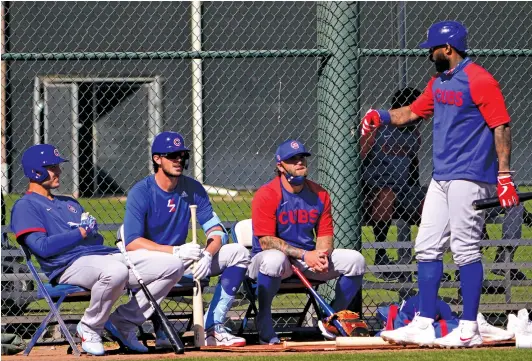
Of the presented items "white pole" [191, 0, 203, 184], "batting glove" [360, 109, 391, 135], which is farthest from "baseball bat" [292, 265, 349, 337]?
"white pole" [191, 0, 203, 184]

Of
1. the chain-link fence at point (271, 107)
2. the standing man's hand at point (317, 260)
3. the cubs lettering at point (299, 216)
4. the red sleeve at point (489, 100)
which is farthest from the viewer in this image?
the chain-link fence at point (271, 107)

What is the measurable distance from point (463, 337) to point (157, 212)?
199 cm

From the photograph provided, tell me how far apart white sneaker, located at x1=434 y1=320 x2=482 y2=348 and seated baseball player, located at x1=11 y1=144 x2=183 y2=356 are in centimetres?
160

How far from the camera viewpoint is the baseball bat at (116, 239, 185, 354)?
6387 millimetres

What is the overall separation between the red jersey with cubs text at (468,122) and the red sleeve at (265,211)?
1.07 m

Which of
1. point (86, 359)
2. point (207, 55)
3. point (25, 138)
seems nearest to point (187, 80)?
point (25, 138)

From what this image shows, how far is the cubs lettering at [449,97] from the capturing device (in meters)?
6.38

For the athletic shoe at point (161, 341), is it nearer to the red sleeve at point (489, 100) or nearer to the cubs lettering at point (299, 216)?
the cubs lettering at point (299, 216)

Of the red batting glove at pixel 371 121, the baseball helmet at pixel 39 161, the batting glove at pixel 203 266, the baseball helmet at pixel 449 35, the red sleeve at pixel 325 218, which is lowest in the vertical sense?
the batting glove at pixel 203 266

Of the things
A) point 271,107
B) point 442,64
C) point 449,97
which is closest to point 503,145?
point 449,97

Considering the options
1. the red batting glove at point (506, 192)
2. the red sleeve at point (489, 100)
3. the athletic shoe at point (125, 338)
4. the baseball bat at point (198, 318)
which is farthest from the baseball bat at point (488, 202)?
the athletic shoe at point (125, 338)

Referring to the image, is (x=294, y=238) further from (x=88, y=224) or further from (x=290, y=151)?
(x=88, y=224)

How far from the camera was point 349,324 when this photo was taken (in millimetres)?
6762

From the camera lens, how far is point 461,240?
6.41m
